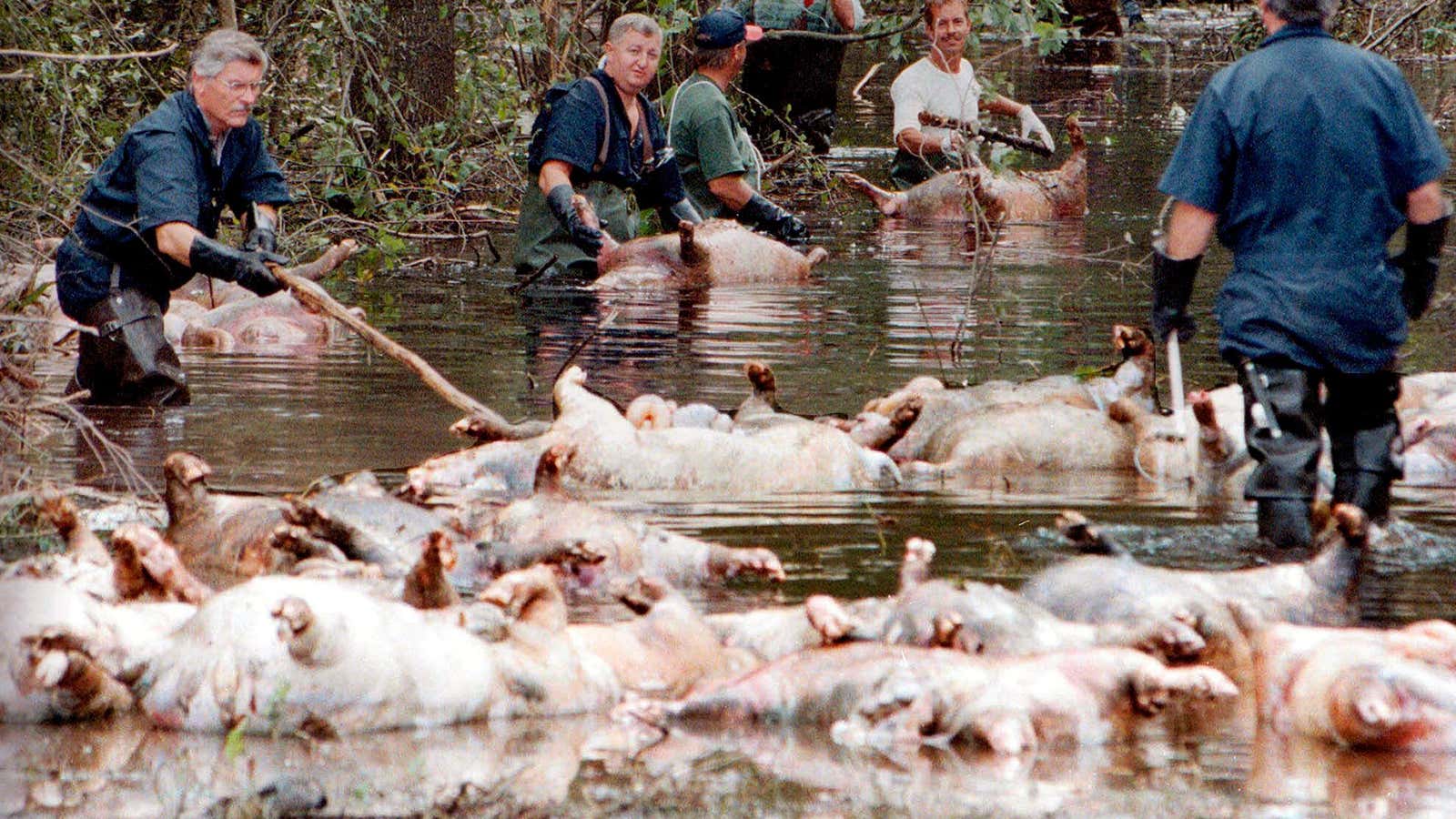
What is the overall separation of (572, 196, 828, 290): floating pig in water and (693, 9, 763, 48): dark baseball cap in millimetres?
1029

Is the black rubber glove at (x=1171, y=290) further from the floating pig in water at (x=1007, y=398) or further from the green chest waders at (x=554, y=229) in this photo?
the green chest waders at (x=554, y=229)

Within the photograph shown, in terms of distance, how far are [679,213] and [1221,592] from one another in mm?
7109

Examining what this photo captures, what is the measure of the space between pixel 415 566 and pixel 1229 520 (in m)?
2.95

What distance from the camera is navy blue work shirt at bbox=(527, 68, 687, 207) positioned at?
11383mm

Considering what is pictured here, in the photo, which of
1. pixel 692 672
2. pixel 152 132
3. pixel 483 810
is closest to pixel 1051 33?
pixel 152 132

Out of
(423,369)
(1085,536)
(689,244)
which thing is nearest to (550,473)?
(423,369)

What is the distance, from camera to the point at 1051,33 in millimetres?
14117

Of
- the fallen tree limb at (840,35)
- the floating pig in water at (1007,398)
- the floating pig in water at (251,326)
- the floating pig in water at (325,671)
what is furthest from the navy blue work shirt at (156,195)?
the fallen tree limb at (840,35)

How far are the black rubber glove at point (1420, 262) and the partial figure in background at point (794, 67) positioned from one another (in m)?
10.3

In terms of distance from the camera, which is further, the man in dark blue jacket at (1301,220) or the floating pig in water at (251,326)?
the floating pig in water at (251,326)

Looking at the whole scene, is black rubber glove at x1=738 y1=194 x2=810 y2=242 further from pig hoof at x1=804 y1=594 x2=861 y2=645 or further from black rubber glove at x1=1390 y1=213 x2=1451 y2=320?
pig hoof at x1=804 y1=594 x2=861 y2=645

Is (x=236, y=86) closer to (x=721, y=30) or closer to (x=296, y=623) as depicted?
(x=296, y=623)

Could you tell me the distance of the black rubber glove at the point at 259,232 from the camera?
324 inches

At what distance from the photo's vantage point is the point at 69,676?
14.8ft
